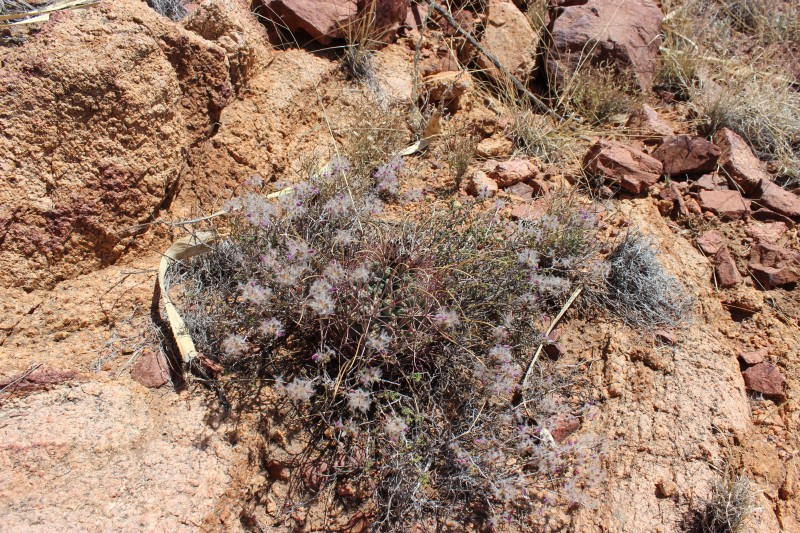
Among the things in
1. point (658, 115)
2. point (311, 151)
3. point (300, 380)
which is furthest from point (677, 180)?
point (300, 380)

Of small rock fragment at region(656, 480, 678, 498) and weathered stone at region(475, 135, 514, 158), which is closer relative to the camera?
small rock fragment at region(656, 480, 678, 498)

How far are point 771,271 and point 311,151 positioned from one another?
2.63m

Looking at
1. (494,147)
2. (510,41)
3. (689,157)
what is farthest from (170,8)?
(689,157)

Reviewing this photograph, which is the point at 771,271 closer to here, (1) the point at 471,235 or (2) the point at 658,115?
(2) the point at 658,115

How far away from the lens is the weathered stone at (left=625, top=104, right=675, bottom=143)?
3.87 m

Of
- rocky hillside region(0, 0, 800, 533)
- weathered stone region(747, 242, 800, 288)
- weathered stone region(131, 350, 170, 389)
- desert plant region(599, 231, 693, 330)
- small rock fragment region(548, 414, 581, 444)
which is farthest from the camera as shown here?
weathered stone region(747, 242, 800, 288)

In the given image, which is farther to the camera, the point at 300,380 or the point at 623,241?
the point at 623,241

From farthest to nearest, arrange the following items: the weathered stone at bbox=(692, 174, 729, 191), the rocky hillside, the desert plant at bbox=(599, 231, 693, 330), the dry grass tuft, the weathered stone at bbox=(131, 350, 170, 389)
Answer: the dry grass tuft → the weathered stone at bbox=(692, 174, 729, 191) → the desert plant at bbox=(599, 231, 693, 330) → the weathered stone at bbox=(131, 350, 170, 389) → the rocky hillside

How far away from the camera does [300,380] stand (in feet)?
7.20

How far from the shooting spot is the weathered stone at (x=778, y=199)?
3465 mm

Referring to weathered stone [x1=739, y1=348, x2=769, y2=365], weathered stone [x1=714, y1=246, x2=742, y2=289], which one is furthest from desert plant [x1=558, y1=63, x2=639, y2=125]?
weathered stone [x1=739, y1=348, x2=769, y2=365]

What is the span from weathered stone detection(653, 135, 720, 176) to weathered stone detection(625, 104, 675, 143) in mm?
244

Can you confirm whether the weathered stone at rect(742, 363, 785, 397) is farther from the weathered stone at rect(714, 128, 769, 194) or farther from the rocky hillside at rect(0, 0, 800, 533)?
the weathered stone at rect(714, 128, 769, 194)

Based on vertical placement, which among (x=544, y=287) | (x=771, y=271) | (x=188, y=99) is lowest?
(x=771, y=271)
